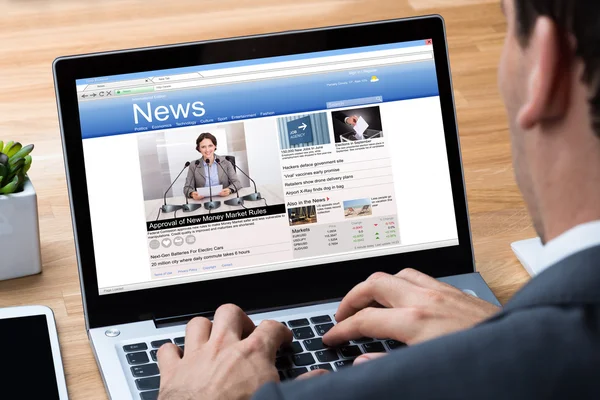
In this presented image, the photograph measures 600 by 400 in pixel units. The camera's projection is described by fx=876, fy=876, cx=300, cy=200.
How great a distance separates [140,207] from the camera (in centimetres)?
102

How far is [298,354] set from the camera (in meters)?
0.95

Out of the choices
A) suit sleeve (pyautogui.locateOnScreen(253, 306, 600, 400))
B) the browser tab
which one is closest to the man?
suit sleeve (pyautogui.locateOnScreen(253, 306, 600, 400))

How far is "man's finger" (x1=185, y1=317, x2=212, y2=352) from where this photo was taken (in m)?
0.91

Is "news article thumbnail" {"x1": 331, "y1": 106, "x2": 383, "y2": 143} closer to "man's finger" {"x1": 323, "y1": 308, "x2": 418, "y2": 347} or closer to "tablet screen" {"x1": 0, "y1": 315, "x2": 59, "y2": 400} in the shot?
"man's finger" {"x1": 323, "y1": 308, "x2": 418, "y2": 347}

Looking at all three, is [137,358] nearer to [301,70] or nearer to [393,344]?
[393,344]

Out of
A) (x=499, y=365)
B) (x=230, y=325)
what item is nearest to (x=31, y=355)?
(x=230, y=325)

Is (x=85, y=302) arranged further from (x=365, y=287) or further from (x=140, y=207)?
(x=365, y=287)

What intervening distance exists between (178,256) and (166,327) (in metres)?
0.08

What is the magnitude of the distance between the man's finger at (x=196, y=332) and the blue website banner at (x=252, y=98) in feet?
0.78

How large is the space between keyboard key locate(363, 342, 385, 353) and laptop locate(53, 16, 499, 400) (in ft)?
0.04

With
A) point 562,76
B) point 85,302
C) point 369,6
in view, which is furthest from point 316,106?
point 369,6

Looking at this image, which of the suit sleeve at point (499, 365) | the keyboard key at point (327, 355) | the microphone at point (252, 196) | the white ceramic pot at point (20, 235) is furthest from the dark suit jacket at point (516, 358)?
the white ceramic pot at point (20, 235)

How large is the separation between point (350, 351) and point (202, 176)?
264 millimetres

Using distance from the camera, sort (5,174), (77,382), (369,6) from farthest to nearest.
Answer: (369,6) → (5,174) → (77,382)
